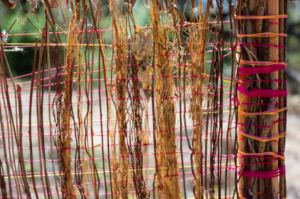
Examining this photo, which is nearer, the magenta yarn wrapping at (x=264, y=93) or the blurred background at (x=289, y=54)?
the magenta yarn wrapping at (x=264, y=93)

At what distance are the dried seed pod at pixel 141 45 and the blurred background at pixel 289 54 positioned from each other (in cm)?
229

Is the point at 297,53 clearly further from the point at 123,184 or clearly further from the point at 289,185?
the point at 123,184

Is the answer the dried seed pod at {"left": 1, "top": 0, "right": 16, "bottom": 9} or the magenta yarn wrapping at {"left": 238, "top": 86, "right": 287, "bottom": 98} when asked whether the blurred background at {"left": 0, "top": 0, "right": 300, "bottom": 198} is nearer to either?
the dried seed pod at {"left": 1, "top": 0, "right": 16, "bottom": 9}

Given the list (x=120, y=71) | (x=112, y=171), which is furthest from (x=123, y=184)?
(x=120, y=71)

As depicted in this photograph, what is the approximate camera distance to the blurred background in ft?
12.2

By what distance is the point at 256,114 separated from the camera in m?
1.31

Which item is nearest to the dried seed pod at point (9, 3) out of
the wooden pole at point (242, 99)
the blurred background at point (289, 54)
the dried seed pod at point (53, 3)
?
the dried seed pod at point (53, 3)

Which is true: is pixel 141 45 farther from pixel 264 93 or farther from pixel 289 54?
pixel 289 54

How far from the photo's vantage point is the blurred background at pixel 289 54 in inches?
147

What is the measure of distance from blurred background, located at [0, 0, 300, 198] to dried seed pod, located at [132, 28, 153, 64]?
2.29 m

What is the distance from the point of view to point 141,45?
1339mm

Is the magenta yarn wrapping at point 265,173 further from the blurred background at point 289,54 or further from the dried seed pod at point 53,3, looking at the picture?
the blurred background at point 289,54

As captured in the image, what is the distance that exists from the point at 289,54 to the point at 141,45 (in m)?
3.62

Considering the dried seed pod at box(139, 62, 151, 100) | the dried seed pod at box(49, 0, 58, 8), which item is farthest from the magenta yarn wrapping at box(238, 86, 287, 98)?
the dried seed pod at box(49, 0, 58, 8)
